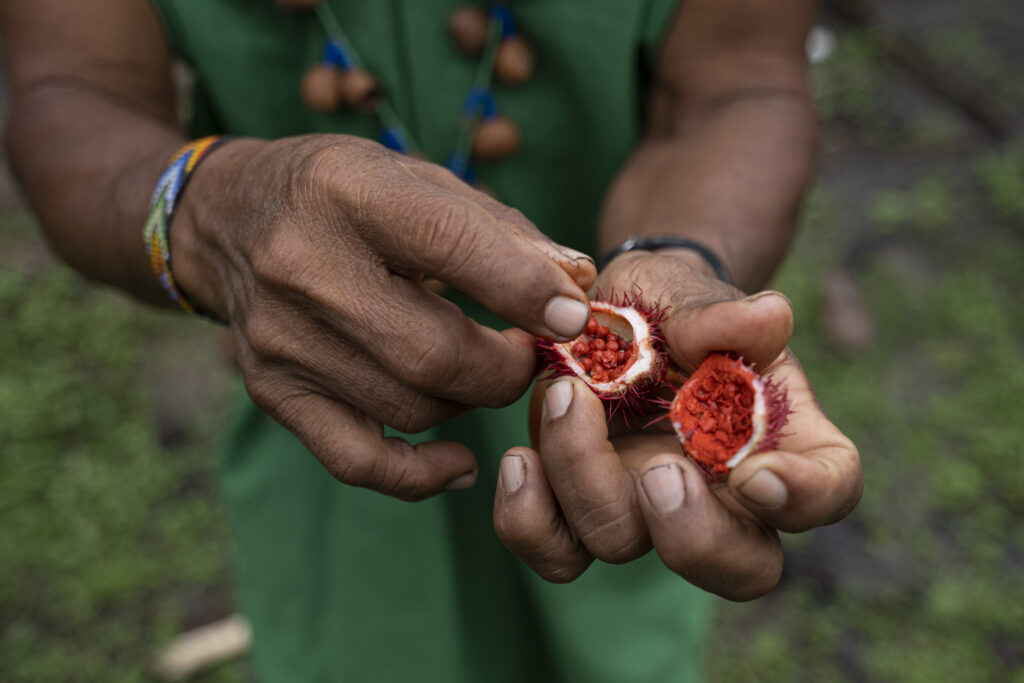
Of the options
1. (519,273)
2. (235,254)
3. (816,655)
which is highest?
(519,273)

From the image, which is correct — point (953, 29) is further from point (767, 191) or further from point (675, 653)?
point (675, 653)

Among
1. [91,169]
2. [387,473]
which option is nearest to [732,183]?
[387,473]

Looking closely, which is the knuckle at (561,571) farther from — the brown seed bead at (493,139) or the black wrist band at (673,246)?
the brown seed bead at (493,139)

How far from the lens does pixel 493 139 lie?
201 centimetres

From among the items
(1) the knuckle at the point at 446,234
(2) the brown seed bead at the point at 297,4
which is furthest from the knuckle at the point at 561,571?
(2) the brown seed bead at the point at 297,4

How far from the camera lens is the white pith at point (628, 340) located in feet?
5.21

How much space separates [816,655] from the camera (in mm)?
3129

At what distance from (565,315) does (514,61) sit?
980mm

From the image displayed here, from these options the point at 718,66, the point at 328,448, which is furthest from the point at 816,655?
the point at 328,448

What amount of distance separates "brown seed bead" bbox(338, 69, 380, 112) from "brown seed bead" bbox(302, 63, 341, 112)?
→ 0.06ft

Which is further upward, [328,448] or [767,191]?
[767,191]

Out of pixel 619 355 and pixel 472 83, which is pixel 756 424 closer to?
pixel 619 355

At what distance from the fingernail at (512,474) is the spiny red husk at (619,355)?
258 mm

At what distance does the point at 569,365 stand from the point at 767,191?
2.50 feet
